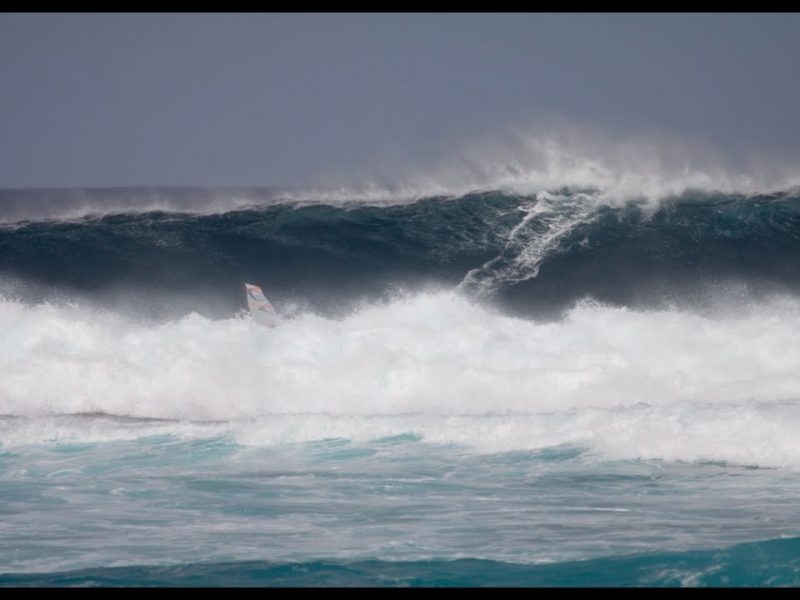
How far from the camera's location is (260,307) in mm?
18047

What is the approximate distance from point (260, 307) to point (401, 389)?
14.5 ft

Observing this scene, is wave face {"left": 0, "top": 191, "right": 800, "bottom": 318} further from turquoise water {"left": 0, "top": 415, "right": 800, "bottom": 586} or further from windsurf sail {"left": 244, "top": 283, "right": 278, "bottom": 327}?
turquoise water {"left": 0, "top": 415, "right": 800, "bottom": 586}

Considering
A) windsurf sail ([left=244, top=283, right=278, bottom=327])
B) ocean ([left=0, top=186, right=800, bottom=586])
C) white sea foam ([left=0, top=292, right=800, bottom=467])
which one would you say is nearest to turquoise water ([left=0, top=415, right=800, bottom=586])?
ocean ([left=0, top=186, right=800, bottom=586])

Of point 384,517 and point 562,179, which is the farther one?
point 562,179

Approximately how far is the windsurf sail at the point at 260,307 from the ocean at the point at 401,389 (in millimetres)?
331

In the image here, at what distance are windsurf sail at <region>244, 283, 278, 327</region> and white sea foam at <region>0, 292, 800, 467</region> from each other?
364mm

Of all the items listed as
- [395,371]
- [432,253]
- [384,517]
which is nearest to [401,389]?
[395,371]

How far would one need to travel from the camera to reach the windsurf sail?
1762cm

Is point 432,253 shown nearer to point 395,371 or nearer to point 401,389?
point 395,371

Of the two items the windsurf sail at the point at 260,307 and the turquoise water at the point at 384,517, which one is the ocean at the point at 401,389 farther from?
the windsurf sail at the point at 260,307

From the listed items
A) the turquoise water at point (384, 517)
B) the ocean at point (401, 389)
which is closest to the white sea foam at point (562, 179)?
the ocean at point (401, 389)

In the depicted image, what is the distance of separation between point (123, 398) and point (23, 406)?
69.8 inches

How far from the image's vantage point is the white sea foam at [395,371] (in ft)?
42.2
